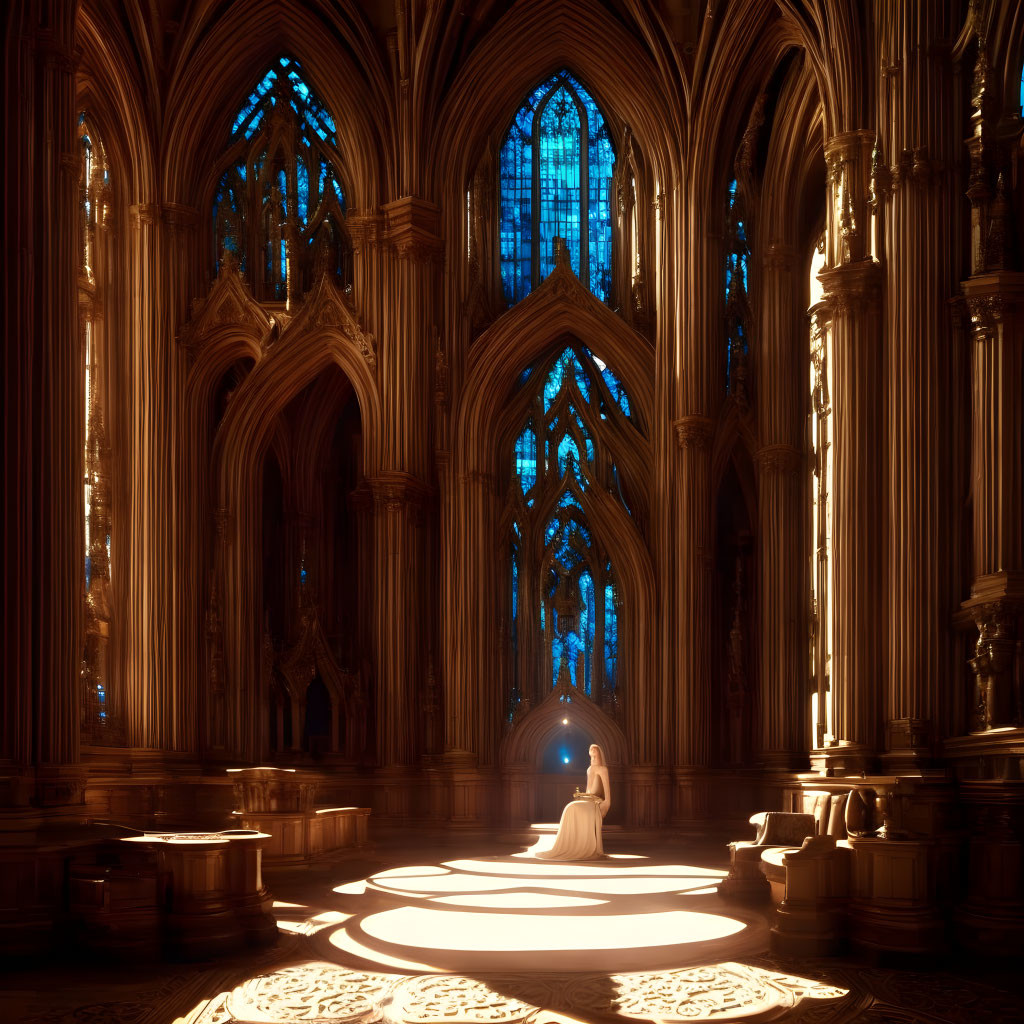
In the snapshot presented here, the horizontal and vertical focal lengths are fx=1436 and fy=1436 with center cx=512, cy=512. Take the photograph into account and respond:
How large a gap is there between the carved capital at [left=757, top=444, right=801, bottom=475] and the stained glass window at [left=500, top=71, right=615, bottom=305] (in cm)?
514

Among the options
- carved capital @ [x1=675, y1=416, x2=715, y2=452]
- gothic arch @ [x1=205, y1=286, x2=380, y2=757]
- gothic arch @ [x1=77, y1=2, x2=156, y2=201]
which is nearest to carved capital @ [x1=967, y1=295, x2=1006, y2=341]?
carved capital @ [x1=675, y1=416, x2=715, y2=452]

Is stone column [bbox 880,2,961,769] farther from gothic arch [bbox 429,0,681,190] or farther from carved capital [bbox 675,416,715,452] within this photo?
gothic arch [bbox 429,0,681,190]

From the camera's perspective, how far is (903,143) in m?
16.8

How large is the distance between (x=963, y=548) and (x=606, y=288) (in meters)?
12.2

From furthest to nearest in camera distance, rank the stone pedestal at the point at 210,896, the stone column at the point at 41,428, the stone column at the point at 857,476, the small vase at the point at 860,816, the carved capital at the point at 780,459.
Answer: the carved capital at the point at 780,459
the stone column at the point at 857,476
the stone column at the point at 41,428
the small vase at the point at 860,816
the stone pedestal at the point at 210,896

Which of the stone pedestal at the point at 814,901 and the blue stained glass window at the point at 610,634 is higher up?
the blue stained glass window at the point at 610,634

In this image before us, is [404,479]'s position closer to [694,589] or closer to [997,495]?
[694,589]

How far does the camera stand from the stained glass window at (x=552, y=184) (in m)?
27.0

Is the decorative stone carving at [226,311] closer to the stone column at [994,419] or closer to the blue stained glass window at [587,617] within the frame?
the blue stained glass window at [587,617]

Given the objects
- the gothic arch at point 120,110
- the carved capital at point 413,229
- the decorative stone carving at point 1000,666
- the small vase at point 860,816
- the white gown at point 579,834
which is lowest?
the white gown at point 579,834

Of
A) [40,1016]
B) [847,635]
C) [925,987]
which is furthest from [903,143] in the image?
[40,1016]

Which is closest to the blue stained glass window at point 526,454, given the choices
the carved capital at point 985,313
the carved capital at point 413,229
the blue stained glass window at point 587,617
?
the blue stained glass window at point 587,617

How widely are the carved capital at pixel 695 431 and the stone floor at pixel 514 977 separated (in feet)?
33.8

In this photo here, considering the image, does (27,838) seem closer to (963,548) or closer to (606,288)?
(963,548)
